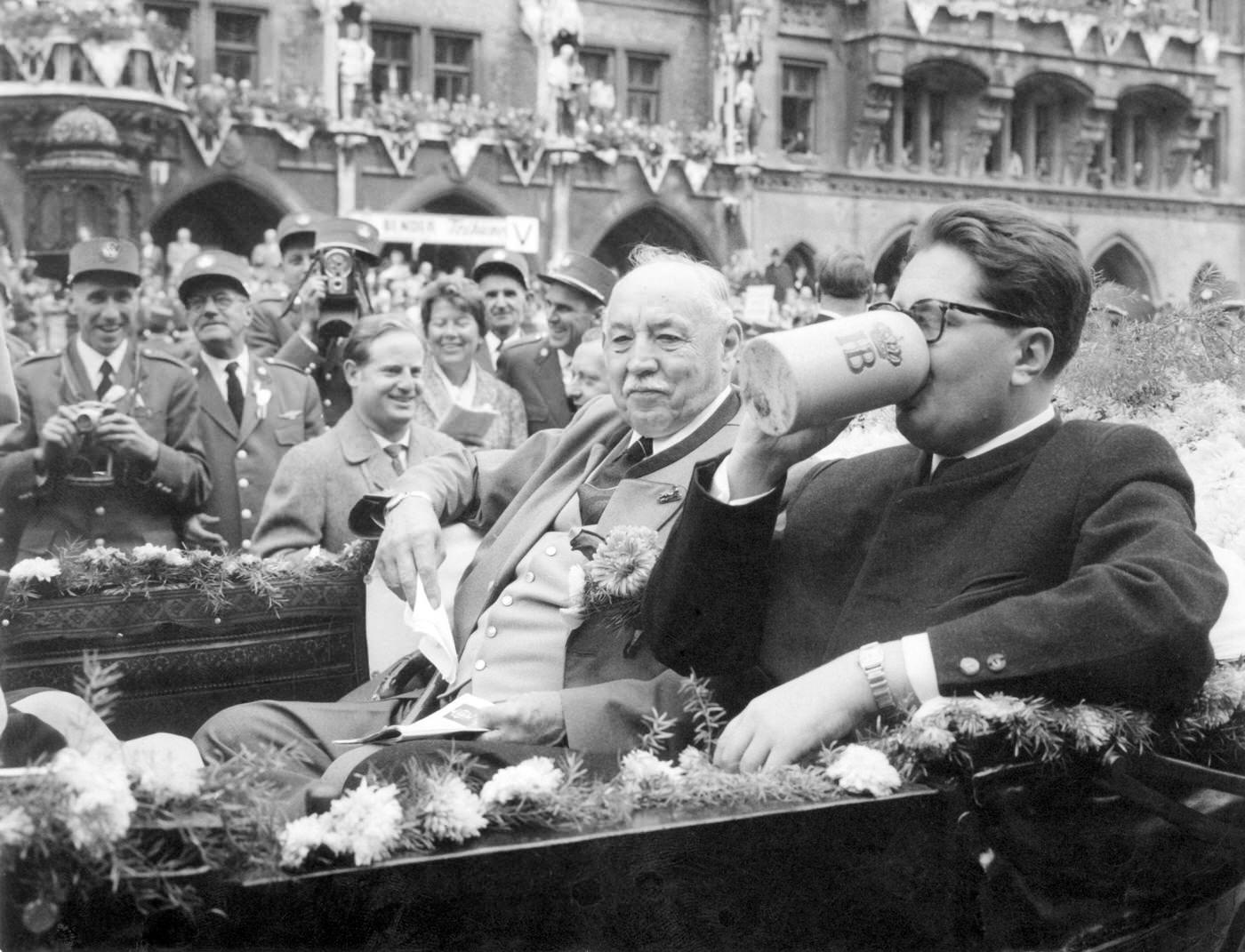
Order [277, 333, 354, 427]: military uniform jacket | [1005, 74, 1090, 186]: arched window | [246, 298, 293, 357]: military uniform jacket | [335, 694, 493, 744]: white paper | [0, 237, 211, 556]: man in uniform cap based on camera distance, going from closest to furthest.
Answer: [335, 694, 493, 744]: white paper, [0, 237, 211, 556]: man in uniform cap, [277, 333, 354, 427]: military uniform jacket, [246, 298, 293, 357]: military uniform jacket, [1005, 74, 1090, 186]: arched window

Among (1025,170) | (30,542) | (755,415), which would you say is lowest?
(30,542)

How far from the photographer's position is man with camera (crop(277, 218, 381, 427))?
7285mm

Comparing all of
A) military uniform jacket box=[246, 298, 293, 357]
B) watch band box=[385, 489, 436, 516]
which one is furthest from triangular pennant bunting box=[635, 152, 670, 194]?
watch band box=[385, 489, 436, 516]

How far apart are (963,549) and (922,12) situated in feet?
96.8

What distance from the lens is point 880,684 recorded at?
2.33m

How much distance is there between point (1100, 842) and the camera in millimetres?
2271

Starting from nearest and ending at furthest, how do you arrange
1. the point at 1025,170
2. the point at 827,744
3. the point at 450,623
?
the point at 827,744 < the point at 450,623 < the point at 1025,170

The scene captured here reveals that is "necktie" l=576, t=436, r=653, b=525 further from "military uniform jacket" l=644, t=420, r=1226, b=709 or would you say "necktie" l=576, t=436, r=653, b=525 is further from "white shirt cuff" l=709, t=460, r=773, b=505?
"white shirt cuff" l=709, t=460, r=773, b=505

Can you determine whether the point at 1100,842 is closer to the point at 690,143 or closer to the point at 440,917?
the point at 440,917

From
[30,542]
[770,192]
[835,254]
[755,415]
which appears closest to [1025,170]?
[770,192]

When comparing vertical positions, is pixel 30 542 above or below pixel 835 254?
below

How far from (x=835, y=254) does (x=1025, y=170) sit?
27.7m

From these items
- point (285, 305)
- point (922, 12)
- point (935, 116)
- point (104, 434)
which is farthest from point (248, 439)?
point (935, 116)

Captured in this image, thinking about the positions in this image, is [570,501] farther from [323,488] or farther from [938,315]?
[323,488]
